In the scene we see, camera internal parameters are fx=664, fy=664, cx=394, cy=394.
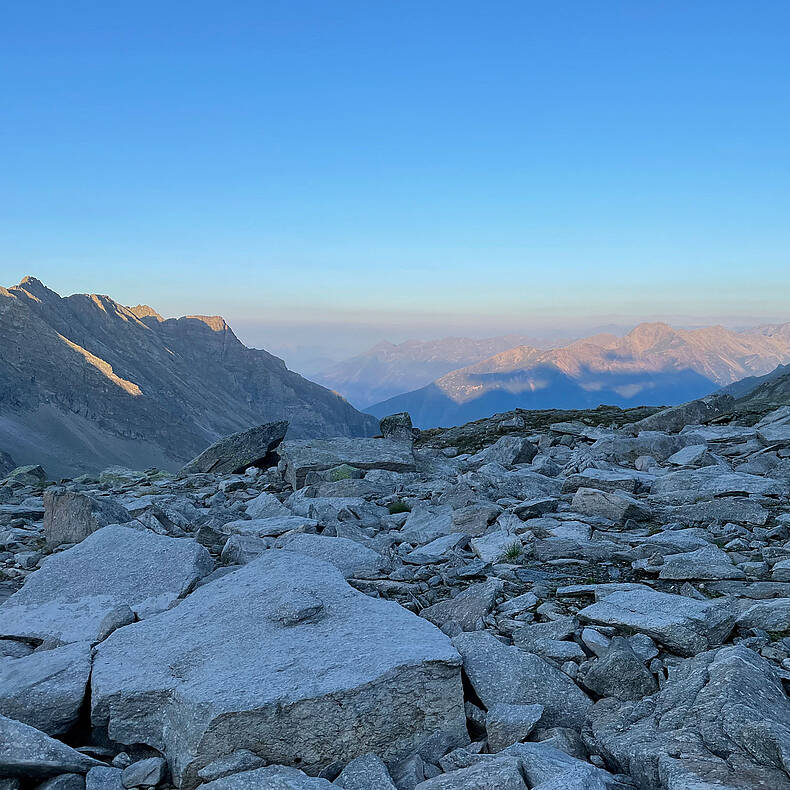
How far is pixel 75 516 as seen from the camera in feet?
40.4

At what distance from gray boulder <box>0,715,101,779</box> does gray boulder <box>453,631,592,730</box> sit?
3315mm

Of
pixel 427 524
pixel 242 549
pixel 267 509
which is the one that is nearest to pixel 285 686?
pixel 242 549

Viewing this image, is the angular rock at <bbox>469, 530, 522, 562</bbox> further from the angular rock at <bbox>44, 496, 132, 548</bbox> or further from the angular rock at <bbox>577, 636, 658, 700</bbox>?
the angular rock at <bbox>44, 496, 132, 548</bbox>

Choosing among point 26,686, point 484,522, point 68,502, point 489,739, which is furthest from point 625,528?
point 68,502

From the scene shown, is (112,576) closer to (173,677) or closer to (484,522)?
(173,677)

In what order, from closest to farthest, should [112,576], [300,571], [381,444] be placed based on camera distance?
[300,571]
[112,576]
[381,444]

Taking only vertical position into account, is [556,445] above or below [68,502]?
below

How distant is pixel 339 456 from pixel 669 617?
46.5ft

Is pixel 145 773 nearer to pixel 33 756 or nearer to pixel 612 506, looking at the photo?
pixel 33 756

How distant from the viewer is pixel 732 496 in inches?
502

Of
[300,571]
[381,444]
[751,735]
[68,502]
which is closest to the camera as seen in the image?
[751,735]

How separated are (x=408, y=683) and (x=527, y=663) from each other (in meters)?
1.23

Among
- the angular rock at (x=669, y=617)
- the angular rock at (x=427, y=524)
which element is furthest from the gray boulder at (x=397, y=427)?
the angular rock at (x=669, y=617)

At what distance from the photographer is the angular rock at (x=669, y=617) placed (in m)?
6.47
